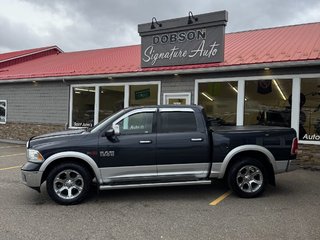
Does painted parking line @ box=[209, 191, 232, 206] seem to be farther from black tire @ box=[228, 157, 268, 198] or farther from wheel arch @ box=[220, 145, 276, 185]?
wheel arch @ box=[220, 145, 276, 185]

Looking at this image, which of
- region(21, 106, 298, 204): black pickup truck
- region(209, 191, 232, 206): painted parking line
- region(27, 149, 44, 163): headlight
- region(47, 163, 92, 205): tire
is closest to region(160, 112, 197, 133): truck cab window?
region(21, 106, 298, 204): black pickup truck

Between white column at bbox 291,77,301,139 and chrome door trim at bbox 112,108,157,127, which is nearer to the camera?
chrome door trim at bbox 112,108,157,127

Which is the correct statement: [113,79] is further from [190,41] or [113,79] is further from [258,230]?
[258,230]

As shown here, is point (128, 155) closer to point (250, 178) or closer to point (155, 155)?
point (155, 155)

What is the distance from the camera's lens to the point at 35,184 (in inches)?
244

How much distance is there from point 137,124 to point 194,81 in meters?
5.88

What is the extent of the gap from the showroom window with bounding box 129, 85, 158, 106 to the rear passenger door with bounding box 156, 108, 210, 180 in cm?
639

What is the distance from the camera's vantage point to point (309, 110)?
1029 cm

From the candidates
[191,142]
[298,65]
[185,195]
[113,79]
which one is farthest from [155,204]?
[113,79]

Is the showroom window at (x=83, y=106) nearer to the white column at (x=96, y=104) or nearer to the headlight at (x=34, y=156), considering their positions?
the white column at (x=96, y=104)

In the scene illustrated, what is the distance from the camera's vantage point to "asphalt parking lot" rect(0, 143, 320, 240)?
4.88 m

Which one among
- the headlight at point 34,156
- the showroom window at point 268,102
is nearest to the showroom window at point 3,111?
the showroom window at point 268,102

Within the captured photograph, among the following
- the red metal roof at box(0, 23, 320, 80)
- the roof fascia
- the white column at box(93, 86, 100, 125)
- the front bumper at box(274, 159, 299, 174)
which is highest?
the red metal roof at box(0, 23, 320, 80)

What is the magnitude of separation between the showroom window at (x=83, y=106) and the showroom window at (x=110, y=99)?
1.61ft
